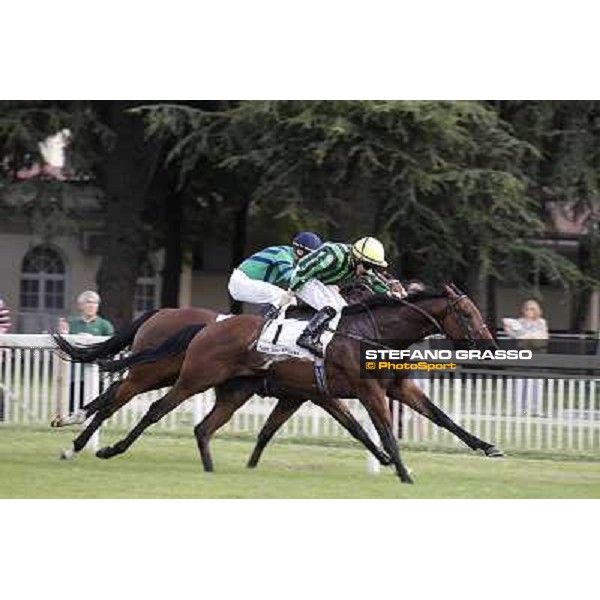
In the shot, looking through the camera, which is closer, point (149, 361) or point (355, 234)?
point (149, 361)

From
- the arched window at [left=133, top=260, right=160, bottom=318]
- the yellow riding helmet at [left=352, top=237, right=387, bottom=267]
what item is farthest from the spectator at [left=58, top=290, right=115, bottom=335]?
the arched window at [left=133, top=260, right=160, bottom=318]

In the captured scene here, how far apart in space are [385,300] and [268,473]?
4.92 feet

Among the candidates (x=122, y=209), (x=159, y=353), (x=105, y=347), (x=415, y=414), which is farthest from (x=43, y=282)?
(x=159, y=353)

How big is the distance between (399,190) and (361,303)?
9.87 m

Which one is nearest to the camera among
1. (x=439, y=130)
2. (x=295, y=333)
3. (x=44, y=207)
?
(x=295, y=333)

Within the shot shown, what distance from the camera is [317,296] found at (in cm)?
1055

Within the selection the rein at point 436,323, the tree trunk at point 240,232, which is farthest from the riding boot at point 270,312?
the tree trunk at point 240,232

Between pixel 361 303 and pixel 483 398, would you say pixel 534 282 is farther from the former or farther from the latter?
pixel 361 303

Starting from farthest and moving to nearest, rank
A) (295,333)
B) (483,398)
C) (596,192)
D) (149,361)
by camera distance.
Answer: (596,192) < (483,398) < (149,361) < (295,333)

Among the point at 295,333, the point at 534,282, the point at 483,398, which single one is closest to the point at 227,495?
the point at 295,333

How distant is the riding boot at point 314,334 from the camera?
34.0 ft

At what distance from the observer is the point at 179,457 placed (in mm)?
11711

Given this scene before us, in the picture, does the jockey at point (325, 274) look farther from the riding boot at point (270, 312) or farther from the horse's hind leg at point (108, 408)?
the horse's hind leg at point (108, 408)

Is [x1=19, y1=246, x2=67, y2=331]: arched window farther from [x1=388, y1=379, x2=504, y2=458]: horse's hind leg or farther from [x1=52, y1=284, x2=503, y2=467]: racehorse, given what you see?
[x1=388, y1=379, x2=504, y2=458]: horse's hind leg
